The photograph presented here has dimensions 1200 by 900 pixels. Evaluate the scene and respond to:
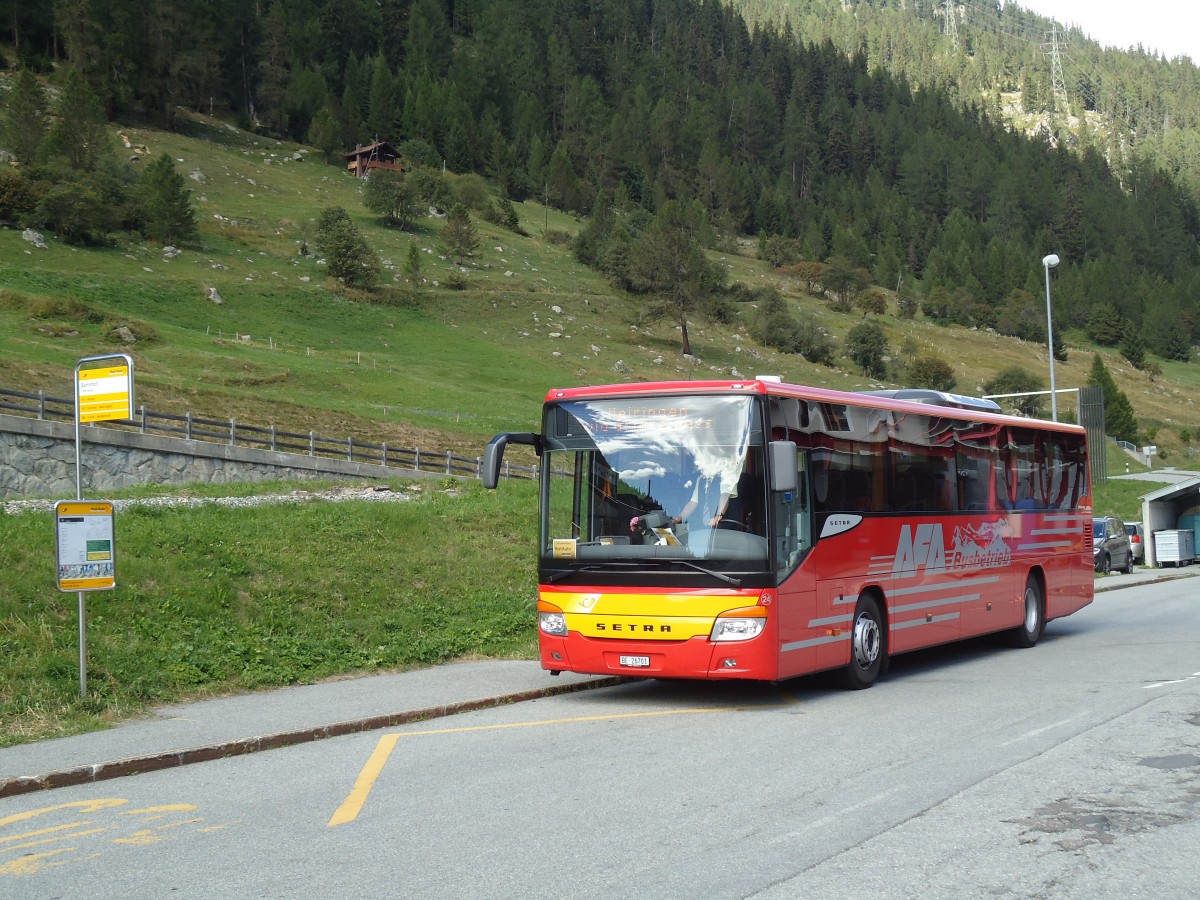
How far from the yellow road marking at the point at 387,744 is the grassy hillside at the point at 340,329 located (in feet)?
111

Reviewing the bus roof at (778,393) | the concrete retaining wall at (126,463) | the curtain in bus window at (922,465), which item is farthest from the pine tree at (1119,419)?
the curtain in bus window at (922,465)

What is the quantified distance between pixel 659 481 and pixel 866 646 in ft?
10.9

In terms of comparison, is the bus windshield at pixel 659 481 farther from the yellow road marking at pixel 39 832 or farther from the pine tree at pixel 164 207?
the pine tree at pixel 164 207

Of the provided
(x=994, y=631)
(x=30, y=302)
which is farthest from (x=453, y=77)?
(x=994, y=631)

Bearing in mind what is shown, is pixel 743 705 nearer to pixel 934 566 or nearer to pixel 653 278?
pixel 934 566

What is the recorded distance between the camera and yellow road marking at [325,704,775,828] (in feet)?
24.4

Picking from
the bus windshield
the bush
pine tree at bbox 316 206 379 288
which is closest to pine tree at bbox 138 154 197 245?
pine tree at bbox 316 206 379 288

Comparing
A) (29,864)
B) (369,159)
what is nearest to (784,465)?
(29,864)

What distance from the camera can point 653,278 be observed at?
9512cm

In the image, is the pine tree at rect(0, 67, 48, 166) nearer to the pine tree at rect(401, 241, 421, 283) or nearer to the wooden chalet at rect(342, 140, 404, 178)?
the pine tree at rect(401, 241, 421, 283)

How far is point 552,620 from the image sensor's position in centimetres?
1183

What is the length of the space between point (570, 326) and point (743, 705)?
2928 inches

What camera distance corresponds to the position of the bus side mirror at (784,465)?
421 inches

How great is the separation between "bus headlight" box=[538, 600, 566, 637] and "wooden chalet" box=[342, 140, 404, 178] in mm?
119164
